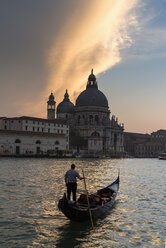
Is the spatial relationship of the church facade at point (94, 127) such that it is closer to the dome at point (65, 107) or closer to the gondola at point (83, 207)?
the dome at point (65, 107)

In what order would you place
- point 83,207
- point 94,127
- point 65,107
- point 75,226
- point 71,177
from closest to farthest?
point 75,226 → point 83,207 → point 71,177 → point 94,127 → point 65,107

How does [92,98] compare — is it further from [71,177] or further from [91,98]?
[71,177]

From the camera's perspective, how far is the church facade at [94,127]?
133 meters

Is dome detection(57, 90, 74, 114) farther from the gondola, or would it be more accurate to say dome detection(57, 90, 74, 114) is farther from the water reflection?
the water reflection

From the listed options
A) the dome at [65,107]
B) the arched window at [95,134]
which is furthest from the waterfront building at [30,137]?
the dome at [65,107]

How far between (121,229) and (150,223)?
184cm

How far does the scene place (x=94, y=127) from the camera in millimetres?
137125

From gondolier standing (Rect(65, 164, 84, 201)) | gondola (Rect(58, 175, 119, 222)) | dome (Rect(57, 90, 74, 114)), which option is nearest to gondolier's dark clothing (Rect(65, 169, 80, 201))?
gondolier standing (Rect(65, 164, 84, 201))

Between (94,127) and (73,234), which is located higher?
(94,127)

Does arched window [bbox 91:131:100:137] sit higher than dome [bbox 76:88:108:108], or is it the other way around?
dome [bbox 76:88:108:108]

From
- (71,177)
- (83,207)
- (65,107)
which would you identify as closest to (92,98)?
(65,107)

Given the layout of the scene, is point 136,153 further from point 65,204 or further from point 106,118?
point 65,204

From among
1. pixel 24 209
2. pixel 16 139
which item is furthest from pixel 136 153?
pixel 24 209

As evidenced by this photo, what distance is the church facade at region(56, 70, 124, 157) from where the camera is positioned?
13262 centimetres
